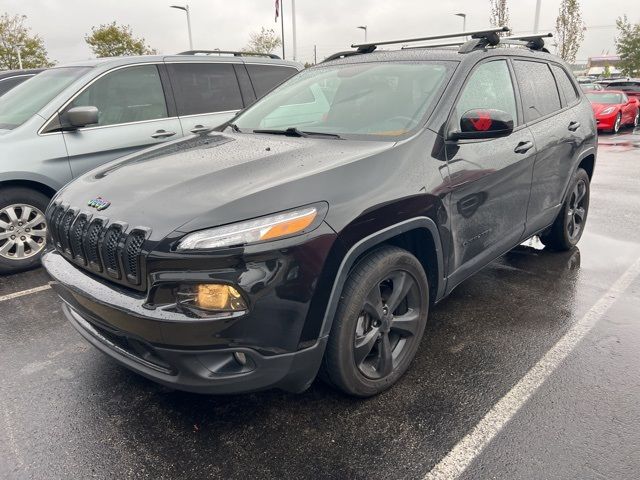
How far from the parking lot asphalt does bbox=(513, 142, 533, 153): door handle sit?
3.77ft

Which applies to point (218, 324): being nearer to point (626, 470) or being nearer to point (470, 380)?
point (470, 380)

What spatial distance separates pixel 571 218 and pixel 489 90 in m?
2.04

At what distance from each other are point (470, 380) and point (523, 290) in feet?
4.92

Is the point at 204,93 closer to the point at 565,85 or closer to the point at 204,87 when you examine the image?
the point at 204,87

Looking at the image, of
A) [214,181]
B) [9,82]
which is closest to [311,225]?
[214,181]

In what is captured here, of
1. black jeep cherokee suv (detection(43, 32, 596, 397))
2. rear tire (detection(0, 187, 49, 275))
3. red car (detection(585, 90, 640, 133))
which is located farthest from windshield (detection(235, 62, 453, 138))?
red car (detection(585, 90, 640, 133))

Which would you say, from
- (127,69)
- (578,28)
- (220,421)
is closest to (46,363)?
(220,421)

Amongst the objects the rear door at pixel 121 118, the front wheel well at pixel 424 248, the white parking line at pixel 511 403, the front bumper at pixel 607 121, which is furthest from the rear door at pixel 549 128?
the front bumper at pixel 607 121

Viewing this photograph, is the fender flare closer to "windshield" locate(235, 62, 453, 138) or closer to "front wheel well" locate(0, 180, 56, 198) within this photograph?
"windshield" locate(235, 62, 453, 138)

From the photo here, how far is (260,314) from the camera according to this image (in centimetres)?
200

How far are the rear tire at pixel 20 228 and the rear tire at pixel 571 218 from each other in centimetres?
459

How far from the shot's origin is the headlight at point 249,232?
78.1 inches

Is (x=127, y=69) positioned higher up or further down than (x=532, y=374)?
higher up

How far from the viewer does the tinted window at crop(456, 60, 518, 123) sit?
305cm
